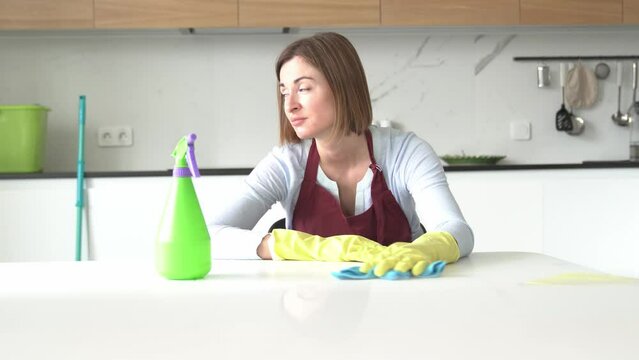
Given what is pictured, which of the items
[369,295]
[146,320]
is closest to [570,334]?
[369,295]

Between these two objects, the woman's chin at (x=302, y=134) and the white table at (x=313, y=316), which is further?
the woman's chin at (x=302, y=134)

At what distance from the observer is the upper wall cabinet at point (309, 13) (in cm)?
350

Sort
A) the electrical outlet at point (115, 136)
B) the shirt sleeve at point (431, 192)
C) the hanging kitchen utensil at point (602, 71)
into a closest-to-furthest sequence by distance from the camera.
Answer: the shirt sleeve at point (431, 192), the electrical outlet at point (115, 136), the hanging kitchen utensil at point (602, 71)

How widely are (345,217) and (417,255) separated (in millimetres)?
594

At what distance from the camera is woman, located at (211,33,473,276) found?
5.92ft

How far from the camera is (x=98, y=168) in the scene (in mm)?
3787

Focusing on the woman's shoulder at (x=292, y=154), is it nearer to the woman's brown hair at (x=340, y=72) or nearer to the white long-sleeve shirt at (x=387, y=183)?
the white long-sleeve shirt at (x=387, y=183)

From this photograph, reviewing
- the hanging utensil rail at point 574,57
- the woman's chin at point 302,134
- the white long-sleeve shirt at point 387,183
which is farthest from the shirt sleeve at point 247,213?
the hanging utensil rail at point 574,57

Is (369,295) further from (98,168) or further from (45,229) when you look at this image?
(98,168)

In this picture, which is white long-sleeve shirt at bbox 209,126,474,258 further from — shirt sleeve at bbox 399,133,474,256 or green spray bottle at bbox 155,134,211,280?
green spray bottle at bbox 155,134,211,280

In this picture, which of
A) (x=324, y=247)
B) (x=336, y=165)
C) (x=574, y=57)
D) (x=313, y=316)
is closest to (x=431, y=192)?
(x=336, y=165)

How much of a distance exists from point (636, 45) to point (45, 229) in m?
2.84

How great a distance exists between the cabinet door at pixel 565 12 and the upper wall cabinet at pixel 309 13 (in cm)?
68

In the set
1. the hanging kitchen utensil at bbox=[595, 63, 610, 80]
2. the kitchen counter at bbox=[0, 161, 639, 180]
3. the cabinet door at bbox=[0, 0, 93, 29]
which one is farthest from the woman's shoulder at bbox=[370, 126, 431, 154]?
the hanging kitchen utensil at bbox=[595, 63, 610, 80]
